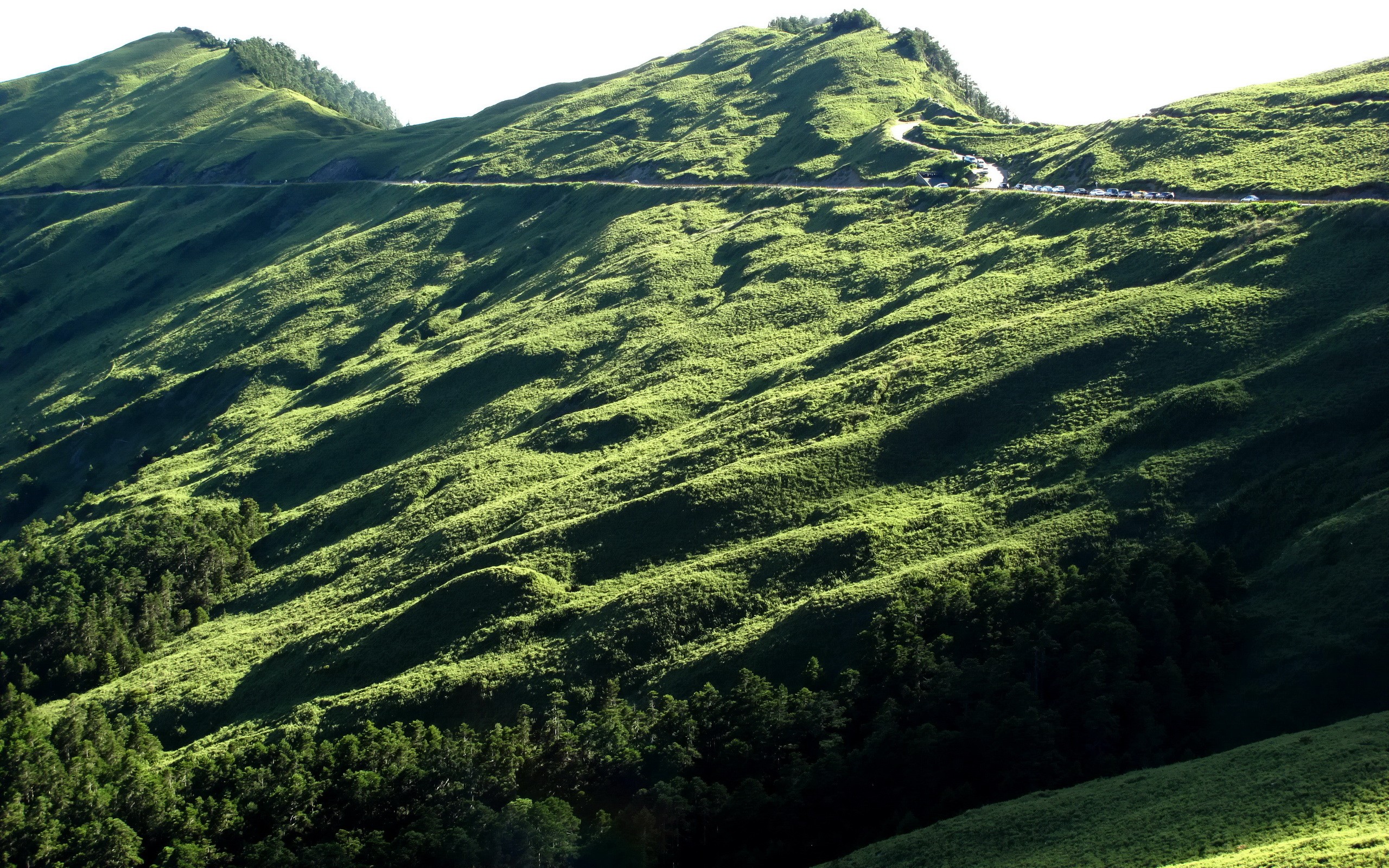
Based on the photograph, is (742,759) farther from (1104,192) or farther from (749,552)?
(1104,192)

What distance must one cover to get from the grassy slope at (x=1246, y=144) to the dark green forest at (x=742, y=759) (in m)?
61.6

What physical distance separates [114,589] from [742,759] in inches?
2956

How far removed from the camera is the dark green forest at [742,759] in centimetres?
5416

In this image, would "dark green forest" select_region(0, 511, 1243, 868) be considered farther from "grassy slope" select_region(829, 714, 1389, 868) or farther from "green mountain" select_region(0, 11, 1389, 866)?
"grassy slope" select_region(829, 714, 1389, 868)

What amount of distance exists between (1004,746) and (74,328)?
208379mm

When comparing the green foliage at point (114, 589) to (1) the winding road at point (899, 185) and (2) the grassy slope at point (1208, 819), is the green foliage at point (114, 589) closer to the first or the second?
(2) the grassy slope at point (1208, 819)

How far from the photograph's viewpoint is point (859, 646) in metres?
65.1

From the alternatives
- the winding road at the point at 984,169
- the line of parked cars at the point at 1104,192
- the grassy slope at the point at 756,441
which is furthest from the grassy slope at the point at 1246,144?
the grassy slope at the point at 756,441

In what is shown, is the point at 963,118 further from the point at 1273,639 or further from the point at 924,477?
the point at 1273,639

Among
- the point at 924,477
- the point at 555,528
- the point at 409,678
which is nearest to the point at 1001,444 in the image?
the point at 924,477

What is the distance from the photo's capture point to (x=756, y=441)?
92.3 m

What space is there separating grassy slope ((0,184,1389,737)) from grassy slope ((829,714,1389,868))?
8074mm

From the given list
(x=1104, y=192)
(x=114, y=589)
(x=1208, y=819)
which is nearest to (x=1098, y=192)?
Result: (x=1104, y=192)

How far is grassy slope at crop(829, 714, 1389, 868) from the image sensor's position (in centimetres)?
4034
